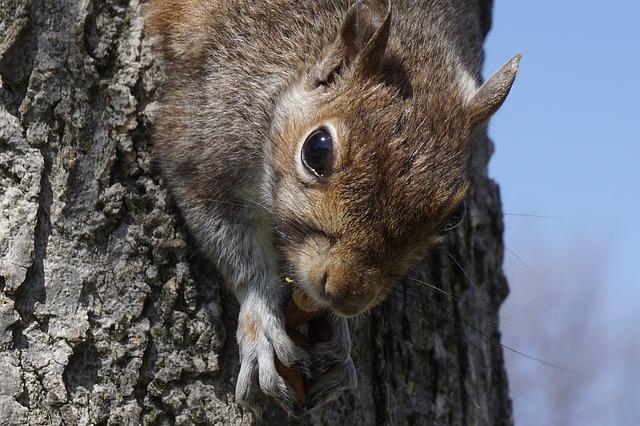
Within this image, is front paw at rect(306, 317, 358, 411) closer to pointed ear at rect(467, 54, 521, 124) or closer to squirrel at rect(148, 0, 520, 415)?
squirrel at rect(148, 0, 520, 415)

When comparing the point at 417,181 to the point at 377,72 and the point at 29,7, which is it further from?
the point at 29,7

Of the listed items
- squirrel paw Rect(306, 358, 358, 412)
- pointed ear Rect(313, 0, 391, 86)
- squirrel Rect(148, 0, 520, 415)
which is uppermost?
pointed ear Rect(313, 0, 391, 86)

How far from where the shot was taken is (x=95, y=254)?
3.00 metres

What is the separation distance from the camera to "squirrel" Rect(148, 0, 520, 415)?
2693 millimetres

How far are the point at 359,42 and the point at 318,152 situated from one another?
46 centimetres

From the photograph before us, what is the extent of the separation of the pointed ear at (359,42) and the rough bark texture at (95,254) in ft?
1.96

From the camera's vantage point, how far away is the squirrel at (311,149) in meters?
2.69

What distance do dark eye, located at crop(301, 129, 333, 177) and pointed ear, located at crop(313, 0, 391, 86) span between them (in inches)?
11.0

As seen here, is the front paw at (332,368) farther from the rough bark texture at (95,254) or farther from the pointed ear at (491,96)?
the pointed ear at (491,96)

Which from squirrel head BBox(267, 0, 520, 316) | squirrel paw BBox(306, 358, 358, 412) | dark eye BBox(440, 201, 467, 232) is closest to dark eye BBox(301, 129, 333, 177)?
squirrel head BBox(267, 0, 520, 316)

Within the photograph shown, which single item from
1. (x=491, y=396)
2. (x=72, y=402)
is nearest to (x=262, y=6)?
(x=72, y=402)

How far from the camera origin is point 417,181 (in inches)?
107

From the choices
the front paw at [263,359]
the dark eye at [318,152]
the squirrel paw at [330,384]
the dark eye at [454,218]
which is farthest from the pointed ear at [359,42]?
the squirrel paw at [330,384]

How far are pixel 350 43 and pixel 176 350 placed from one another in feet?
3.65
